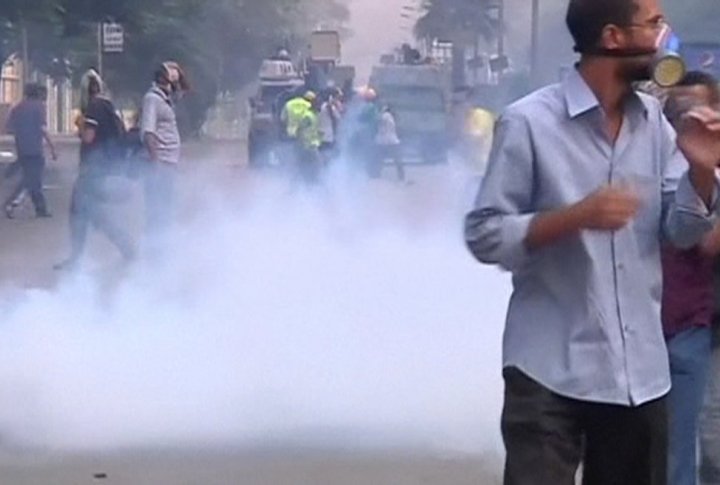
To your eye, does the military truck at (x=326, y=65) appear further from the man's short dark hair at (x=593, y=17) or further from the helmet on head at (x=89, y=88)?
the man's short dark hair at (x=593, y=17)

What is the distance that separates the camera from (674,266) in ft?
16.5

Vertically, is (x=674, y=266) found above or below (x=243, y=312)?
above

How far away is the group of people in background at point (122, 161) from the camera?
12586mm

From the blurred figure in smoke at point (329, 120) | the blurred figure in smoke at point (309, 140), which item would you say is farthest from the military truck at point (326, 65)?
the blurred figure in smoke at point (309, 140)

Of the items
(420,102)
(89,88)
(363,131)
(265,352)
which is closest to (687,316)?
(265,352)

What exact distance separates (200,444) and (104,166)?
662 cm

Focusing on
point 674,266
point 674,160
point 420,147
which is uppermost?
point 674,160

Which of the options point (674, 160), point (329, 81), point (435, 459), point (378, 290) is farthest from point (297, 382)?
point (329, 81)

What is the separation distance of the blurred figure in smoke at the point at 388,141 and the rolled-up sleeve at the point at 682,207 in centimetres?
1344

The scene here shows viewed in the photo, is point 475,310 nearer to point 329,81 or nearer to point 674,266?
point 674,266

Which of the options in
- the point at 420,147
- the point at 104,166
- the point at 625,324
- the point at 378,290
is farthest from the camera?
the point at 420,147

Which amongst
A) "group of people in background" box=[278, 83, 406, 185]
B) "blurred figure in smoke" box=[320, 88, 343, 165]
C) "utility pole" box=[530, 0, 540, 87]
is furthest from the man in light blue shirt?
"blurred figure in smoke" box=[320, 88, 343, 165]

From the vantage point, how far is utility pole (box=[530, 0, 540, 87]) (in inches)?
451

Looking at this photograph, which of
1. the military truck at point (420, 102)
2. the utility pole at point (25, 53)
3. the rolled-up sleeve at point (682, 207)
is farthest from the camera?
the military truck at point (420, 102)
